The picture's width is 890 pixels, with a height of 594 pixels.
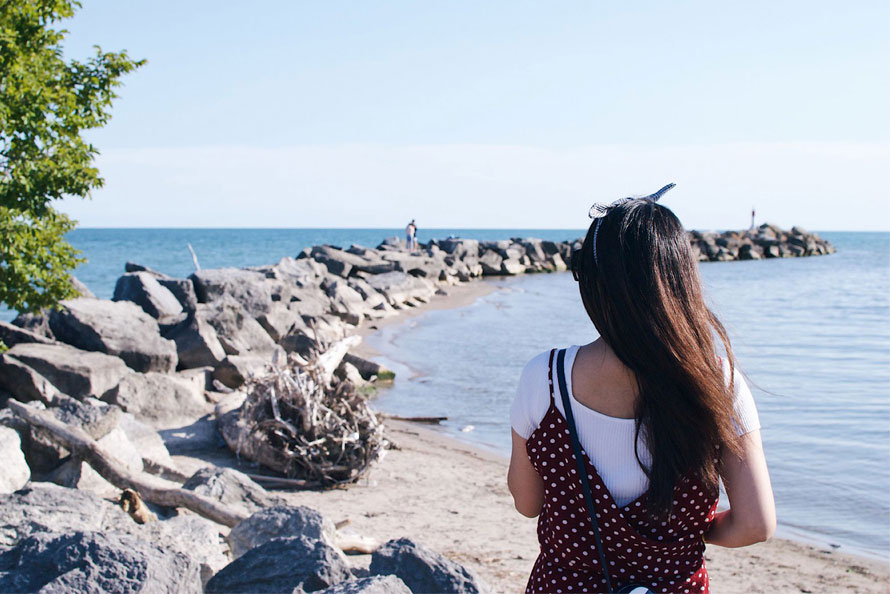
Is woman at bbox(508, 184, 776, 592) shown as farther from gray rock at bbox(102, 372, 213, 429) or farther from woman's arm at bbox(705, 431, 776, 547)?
gray rock at bbox(102, 372, 213, 429)

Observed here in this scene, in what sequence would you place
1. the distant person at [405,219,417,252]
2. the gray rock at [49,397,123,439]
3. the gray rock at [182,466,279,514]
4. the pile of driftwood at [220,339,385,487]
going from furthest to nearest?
the distant person at [405,219,417,252] → the pile of driftwood at [220,339,385,487] → the gray rock at [49,397,123,439] → the gray rock at [182,466,279,514]

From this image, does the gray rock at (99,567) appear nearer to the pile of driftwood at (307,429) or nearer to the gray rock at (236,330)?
the pile of driftwood at (307,429)

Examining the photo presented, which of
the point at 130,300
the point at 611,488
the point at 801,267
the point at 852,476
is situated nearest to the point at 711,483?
the point at 611,488

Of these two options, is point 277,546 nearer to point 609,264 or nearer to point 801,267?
point 609,264

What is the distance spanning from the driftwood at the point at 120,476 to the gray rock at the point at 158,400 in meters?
2.56

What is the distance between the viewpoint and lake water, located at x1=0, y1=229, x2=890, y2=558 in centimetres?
834

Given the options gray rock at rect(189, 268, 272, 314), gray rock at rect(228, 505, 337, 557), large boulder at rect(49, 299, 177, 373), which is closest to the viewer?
gray rock at rect(228, 505, 337, 557)

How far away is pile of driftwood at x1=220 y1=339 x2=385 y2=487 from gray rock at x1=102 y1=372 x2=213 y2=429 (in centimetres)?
138

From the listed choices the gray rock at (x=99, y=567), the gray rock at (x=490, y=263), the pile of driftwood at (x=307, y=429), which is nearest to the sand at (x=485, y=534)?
the pile of driftwood at (x=307, y=429)

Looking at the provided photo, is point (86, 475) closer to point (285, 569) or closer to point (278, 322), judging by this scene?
point (285, 569)

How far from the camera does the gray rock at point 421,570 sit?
13.0 ft

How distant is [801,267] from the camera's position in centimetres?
5159

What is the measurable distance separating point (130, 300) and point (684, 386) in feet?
47.3

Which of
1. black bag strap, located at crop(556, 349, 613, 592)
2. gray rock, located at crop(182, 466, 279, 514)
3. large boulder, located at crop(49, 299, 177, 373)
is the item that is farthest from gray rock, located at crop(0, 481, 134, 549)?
large boulder, located at crop(49, 299, 177, 373)
